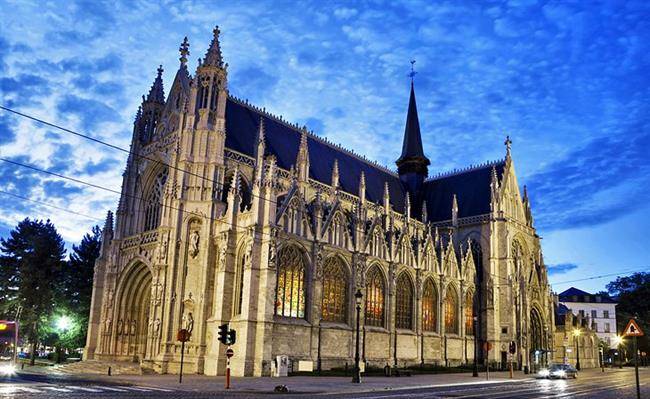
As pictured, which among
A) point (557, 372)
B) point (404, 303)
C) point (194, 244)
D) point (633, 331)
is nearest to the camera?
point (633, 331)

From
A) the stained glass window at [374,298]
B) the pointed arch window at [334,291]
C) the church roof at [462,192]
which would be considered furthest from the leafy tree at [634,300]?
the pointed arch window at [334,291]

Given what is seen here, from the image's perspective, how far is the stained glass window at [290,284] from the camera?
36.4m

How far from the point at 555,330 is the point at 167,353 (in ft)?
161

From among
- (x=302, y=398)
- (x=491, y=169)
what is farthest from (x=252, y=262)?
(x=491, y=169)

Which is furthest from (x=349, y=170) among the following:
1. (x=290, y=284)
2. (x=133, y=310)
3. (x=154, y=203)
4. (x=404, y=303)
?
(x=133, y=310)

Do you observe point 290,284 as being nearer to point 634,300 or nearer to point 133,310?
point 133,310

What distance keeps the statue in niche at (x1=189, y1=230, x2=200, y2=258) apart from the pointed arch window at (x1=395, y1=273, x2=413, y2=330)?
17162mm

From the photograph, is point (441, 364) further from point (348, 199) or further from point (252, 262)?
point (252, 262)

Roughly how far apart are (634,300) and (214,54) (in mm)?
86022

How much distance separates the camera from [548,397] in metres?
20.7

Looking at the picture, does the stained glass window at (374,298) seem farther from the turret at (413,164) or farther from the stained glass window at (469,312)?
the turret at (413,164)

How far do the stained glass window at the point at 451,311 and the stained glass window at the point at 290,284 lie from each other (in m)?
19.5

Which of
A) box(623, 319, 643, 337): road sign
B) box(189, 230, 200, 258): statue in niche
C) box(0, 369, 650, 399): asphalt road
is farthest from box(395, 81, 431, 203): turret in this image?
box(623, 319, 643, 337): road sign

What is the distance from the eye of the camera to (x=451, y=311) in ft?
174
